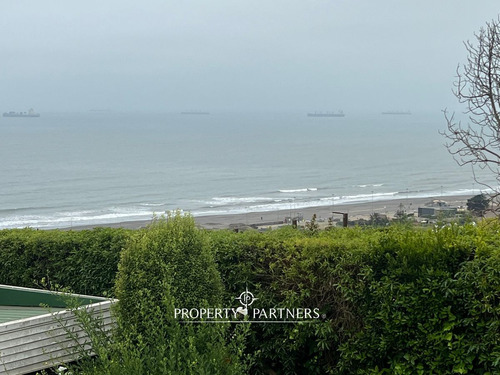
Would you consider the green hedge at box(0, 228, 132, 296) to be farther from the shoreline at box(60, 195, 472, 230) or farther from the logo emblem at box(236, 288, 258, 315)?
the shoreline at box(60, 195, 472, 230)

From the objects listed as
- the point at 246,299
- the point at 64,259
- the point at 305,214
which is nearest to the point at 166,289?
the point at 246,299

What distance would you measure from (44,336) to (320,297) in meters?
2.43

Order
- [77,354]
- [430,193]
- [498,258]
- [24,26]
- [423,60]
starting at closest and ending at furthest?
1. [498,258]
2. [77,354]
3. [430,193]
4. [423,60]
5. [24,26]

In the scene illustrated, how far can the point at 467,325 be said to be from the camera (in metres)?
4.49

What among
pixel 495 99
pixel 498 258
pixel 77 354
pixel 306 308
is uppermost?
pixel 495 99

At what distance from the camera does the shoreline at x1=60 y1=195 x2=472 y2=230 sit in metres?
33.5

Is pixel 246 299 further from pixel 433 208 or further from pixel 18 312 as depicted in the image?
pixel 433 208

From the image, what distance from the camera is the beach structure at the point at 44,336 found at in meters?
4.85

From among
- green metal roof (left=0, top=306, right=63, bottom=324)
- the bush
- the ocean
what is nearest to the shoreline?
the ocean

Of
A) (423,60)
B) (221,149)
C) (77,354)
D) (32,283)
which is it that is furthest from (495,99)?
(221,149)

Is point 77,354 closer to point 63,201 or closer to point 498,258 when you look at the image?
point 498,258

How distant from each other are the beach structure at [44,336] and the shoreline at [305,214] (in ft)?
85.0

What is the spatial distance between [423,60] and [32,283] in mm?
79302

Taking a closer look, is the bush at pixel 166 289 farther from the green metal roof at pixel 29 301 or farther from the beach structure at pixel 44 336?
the green metal roof at pixel 29 301
